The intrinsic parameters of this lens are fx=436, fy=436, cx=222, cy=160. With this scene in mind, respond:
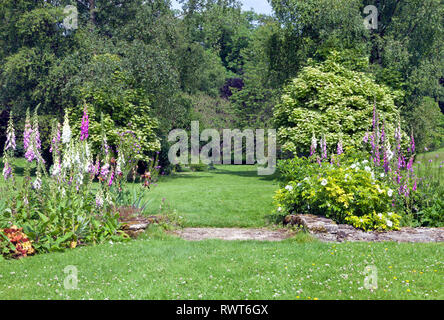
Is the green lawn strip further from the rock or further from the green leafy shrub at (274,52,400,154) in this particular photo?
the green leafy shrub at (274,52,400,154)

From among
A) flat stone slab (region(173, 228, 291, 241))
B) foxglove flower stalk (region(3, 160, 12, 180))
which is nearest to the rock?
flat stone slab (region(173, 228, 291, 241))

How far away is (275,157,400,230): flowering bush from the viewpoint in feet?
29.8

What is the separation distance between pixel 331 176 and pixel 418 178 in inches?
111

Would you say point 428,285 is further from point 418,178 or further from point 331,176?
point 418,178

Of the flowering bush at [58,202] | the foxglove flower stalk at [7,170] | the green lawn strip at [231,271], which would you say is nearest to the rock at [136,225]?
the flowering bush at [58,202]

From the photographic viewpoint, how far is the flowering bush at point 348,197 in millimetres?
9094

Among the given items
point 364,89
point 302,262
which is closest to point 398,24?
point 364,89

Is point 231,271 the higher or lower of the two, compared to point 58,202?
lower

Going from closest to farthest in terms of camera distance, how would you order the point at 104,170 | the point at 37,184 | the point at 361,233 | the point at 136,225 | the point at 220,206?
the point at 37,184 → the point at 361,233 → the point at 136,225 → the point at 104,170 → the point at 220,206

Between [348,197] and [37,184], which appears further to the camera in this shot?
[348,197]

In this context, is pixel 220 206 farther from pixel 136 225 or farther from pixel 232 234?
pixel 136 225

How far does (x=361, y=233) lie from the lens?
8.80m

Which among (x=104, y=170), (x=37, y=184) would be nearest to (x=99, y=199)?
(x=104, y=170)

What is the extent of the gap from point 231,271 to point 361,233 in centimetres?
368
